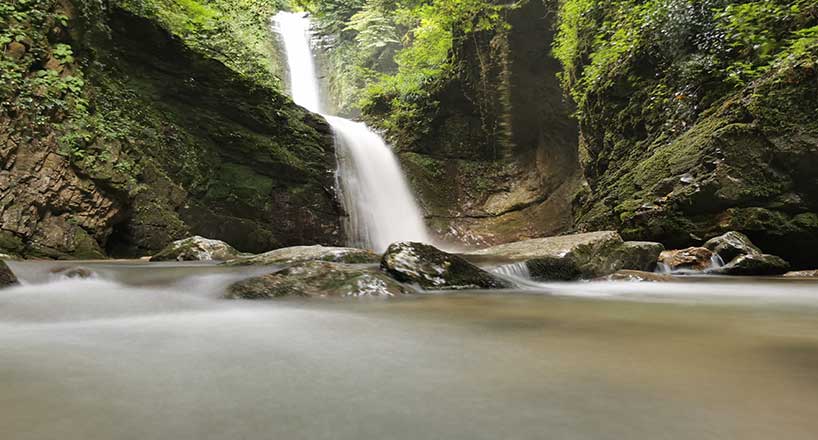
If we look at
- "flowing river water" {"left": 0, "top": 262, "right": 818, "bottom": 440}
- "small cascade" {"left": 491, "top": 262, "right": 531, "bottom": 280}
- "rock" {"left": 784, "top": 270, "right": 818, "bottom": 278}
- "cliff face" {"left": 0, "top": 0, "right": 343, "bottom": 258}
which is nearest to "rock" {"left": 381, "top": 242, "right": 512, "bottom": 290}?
"small cascade" {"left": 491, "top": 262, "right": 531, "bottom": 280}

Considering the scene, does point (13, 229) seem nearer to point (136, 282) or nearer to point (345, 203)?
point (136, 282)

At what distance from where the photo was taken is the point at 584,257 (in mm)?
5992

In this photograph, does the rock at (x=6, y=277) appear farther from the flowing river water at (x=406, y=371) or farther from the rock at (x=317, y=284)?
the rock at (x=317, y=284)

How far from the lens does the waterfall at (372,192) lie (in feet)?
40.1

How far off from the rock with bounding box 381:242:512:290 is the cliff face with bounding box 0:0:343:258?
5840 mm

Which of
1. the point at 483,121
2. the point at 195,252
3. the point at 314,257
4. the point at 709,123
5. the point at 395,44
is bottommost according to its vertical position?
the point at 314,257

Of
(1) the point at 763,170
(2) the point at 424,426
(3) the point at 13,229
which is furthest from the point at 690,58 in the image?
(3) the point at 13,229

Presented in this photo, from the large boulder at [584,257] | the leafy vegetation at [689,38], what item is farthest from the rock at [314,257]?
the leafy vegetation at [689,38]

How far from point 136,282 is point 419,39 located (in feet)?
43.1

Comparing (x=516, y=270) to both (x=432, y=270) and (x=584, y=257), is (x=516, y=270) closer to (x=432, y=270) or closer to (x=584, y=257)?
(x=584, y=257)

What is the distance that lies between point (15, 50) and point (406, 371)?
891cm

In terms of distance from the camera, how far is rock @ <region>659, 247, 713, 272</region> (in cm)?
661

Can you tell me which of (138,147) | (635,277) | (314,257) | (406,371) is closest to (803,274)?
(635,277)

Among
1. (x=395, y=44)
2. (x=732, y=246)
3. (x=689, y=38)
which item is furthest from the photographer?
(x=395, y=44)
